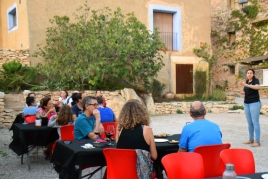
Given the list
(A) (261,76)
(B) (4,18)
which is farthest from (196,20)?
(B) (4,18)

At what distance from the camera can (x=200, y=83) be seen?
17.0 meters

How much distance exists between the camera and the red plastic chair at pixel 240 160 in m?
2.93

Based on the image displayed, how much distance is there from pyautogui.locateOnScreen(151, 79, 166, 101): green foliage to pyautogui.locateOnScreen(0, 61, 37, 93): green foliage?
5839 millimetres

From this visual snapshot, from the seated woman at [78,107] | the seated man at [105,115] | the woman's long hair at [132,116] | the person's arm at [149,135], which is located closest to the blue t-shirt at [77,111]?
the seated woman at [78,107]

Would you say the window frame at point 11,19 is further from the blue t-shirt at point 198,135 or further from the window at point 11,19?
the blue t-shirt at point 198,135

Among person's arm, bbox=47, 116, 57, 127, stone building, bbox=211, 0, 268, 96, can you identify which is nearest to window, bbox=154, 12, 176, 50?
stone building, bbox=211, 0, 268, 96

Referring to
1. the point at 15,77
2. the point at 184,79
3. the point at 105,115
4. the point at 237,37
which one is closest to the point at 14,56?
the point at 15,77

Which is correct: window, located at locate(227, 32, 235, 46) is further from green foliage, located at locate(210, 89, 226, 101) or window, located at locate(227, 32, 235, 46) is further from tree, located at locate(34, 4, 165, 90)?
tree, located at locate(34, 4, 165, 90)

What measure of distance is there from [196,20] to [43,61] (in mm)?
8781

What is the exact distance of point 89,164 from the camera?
363cm

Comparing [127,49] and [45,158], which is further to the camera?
[127,49]

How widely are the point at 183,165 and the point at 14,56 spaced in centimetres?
1233

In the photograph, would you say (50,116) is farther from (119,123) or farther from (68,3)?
(68,3)

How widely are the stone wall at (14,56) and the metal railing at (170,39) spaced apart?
23.5ft
